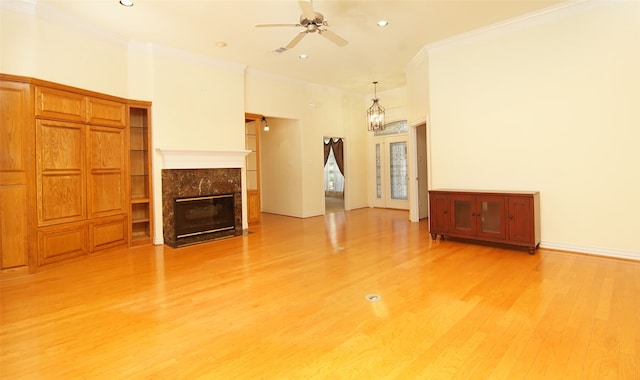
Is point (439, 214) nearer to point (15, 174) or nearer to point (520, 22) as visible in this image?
point (520, 22)

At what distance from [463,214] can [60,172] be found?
5.58 m

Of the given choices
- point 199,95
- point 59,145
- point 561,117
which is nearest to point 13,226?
point 59,145

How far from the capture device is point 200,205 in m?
5.90

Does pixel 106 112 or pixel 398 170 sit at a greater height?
pixel 106 112

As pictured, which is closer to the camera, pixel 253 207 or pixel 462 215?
pixel 462 215

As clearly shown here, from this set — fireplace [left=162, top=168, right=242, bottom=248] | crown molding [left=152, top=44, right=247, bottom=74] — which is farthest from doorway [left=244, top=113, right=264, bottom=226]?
crown molding [left=152, top=44, right=247, bottom=74]

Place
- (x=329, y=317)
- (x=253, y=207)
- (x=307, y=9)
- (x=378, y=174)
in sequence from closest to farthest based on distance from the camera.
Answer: (x=329, y=317), (x=307, y=9), (x=253, y=207), (x=378, y=174)

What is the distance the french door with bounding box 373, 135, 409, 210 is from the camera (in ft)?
28.7

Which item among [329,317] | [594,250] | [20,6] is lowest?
[329,317]

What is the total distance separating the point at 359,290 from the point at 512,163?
3204mm

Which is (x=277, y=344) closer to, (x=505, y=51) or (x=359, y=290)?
(x=359, y=290)

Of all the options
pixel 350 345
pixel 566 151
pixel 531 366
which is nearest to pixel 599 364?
pixel 531 366

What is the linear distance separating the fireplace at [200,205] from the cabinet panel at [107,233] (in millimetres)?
588

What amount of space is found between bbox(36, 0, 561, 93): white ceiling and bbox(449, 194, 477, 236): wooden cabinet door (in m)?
2.55
